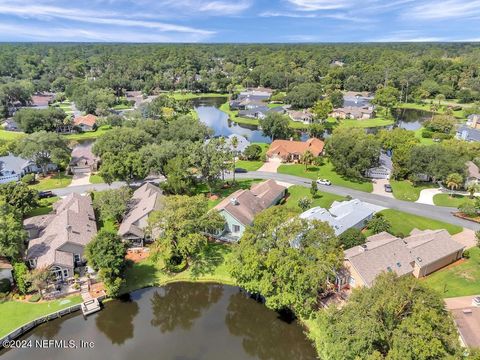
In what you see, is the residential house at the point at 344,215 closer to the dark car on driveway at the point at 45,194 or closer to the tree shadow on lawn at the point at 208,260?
the tree shadow on lawn at the point at 208,260

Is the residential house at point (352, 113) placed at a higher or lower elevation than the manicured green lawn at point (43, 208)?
higher

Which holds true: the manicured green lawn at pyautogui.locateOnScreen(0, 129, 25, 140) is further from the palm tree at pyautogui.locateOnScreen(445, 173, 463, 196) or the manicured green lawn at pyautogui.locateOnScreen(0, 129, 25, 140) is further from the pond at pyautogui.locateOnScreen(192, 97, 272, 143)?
the palm tree at pyautogui.locateOnScreen(445, 173, 463, 196)

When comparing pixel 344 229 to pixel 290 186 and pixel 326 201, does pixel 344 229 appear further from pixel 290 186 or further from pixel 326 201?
pixel 290 186

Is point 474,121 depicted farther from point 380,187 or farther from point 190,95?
point 190,95


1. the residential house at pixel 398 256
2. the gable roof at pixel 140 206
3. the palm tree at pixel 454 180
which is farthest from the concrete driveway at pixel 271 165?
the residential house at pixel 398 256

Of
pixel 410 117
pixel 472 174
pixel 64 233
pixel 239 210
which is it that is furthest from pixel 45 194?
pixel 410 117

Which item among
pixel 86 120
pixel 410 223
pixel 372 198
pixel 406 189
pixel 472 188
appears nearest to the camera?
pixel 410 223
